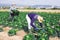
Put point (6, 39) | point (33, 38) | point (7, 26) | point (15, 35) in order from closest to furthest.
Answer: point (33, 38)
point (6, 39)
point (15, 35)
point (7, 26)

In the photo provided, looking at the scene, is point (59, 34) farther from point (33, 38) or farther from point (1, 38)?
point (1, 38)

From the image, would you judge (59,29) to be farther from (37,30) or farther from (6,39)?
(6,39)

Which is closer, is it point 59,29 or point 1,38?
point 1,38

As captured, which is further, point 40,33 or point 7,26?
point 7,26

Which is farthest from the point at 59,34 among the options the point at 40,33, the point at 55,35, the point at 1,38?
the point at 1,38

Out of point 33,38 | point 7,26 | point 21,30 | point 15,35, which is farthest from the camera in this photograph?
point 7,26

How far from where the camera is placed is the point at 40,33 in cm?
505

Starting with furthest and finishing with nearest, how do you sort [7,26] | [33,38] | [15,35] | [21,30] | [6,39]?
[7,26] → [21,30] → [15,35] → [6,39] → [33,38]

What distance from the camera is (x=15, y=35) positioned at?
5559 mm

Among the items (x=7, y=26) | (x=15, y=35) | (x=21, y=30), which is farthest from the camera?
(x=7, y=26)

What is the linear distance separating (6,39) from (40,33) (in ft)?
2.78

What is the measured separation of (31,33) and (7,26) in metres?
2.01

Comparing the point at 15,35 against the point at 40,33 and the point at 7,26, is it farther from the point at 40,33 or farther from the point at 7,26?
the point at 7,26

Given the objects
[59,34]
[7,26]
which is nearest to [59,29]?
[59,34]
